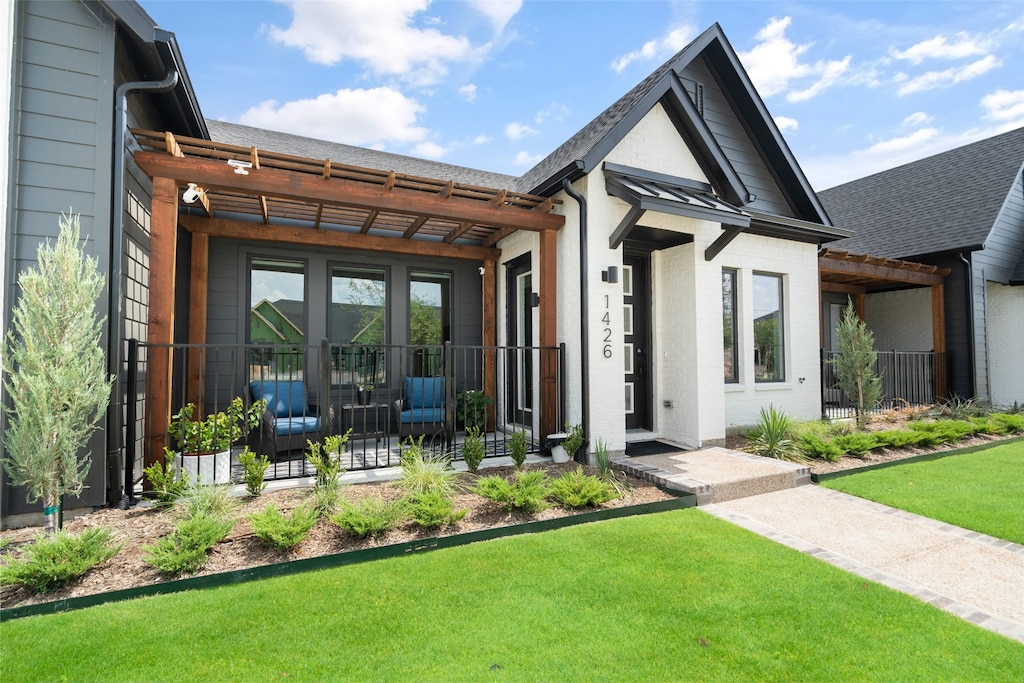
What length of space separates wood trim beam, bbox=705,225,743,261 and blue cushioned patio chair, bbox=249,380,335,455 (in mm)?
5449

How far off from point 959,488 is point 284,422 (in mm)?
7760

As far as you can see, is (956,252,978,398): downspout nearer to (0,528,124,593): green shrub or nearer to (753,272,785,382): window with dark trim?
(753,272,785,382): window with dark trim

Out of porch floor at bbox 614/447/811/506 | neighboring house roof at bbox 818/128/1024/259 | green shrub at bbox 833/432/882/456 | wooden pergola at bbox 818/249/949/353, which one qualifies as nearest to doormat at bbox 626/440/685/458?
porch floor at bbox 614/447/811/506

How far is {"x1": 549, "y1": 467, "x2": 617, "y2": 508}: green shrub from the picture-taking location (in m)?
4.29

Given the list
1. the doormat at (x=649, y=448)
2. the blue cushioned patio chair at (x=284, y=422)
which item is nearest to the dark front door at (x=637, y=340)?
the doormat at (x=649, y=448)

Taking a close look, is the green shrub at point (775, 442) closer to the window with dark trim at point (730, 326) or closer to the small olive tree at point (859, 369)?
the window with dark trim at point (730, 326)

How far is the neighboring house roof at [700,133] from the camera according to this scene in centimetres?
608

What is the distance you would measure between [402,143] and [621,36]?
6399 millimetres

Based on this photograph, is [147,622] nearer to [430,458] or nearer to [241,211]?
[430,458]

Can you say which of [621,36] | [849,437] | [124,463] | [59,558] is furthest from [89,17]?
[849,437]

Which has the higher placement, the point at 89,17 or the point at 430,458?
the point at 89,17

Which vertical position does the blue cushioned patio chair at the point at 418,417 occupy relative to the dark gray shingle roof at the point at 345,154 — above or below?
below

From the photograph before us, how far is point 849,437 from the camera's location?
21.0 ft

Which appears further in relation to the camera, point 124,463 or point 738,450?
point 738,450
